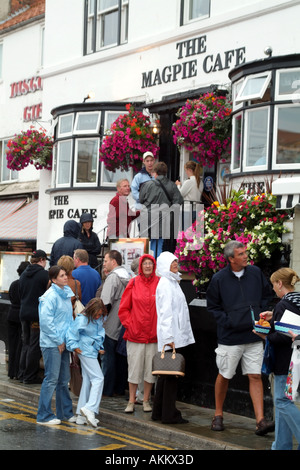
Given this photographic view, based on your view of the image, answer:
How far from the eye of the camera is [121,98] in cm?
1888

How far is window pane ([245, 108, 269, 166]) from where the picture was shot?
47.1 ft

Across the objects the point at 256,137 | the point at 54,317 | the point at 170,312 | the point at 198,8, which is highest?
the point at 198,8

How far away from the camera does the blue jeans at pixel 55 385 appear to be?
32.1ft

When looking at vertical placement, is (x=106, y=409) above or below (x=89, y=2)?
below

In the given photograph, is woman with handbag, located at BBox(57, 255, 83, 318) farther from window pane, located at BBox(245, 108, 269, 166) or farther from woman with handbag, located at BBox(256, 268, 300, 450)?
window pane, located at BBox(245, 108, 269, 166)

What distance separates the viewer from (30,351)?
1241cm

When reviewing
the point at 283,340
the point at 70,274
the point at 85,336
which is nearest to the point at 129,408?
the point at 85,336

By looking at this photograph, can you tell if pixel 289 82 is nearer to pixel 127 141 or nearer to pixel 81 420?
pixel 127 141

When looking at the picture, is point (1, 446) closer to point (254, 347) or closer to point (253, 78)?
point (254, 347)

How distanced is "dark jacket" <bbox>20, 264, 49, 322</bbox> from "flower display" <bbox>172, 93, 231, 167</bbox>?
4.47 meters

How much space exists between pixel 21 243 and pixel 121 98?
6230 millimetres

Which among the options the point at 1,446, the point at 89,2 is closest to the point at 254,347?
the point at 1,446

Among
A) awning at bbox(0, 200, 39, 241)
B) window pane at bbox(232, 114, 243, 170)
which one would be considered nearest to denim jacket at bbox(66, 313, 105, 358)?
window pane at bbox(232, 114, 243, 170)

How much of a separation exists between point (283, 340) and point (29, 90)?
18002mm
